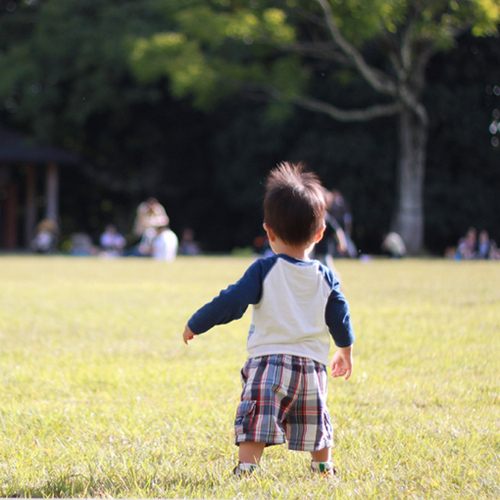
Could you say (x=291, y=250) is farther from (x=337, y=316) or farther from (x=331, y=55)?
(x=331, y=55)

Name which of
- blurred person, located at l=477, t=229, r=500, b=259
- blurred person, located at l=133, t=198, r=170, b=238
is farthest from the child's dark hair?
blurred person, located at l=477, t=229, r=500, b=259

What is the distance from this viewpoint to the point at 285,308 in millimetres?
2781

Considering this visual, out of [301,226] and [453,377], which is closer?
[301,226]

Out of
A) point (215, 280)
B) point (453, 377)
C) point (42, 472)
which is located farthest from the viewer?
point (215, 280)

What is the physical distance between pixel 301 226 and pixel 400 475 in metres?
1.05

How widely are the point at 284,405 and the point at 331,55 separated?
83.9 ft

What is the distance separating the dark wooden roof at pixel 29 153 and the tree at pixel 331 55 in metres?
5.88

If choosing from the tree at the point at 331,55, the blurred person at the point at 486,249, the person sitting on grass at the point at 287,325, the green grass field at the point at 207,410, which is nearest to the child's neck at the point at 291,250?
the person sitting on grass at the point at 287,325

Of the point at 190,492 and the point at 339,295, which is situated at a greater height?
the point at 339,295

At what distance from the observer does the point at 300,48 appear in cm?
2656

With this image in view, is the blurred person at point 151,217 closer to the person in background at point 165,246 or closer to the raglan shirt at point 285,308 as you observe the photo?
the person in background at point 165,246

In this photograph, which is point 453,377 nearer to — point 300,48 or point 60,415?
point 60,415

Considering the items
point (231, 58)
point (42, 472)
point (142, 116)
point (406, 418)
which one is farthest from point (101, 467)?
point (142, 116)

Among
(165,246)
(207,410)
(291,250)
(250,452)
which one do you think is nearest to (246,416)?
(250,452)
